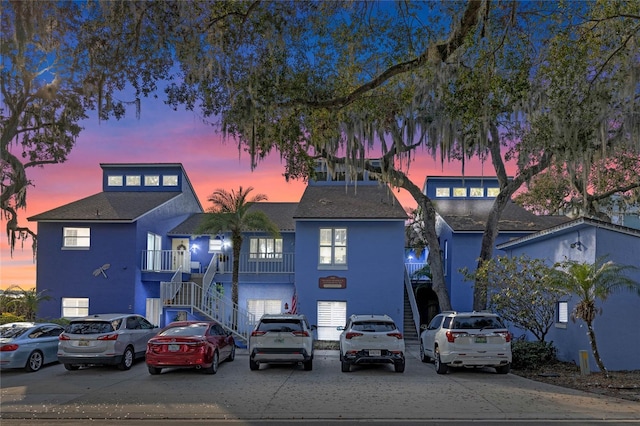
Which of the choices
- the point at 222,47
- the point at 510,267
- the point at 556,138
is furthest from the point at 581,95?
the point at 222,47

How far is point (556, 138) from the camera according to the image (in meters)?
14.5

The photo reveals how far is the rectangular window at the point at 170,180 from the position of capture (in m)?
34.8

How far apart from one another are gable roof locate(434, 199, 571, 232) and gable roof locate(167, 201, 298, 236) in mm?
8051

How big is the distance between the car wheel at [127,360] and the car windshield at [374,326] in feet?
20.8

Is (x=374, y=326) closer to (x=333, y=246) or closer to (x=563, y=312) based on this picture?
(x=563, y=312)

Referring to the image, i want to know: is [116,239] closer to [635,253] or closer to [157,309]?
[157,309]

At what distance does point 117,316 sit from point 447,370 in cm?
934

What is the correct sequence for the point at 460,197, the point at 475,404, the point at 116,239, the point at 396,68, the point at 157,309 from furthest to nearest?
the point at 460,197 → the point at 157,309 → the point at 116,239 → the point at 396,68 → the point at 475,404

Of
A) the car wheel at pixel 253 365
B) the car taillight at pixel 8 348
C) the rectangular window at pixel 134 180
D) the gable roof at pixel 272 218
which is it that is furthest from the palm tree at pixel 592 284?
the rectangular window at pixel 134 180

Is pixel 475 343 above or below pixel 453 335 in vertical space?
below

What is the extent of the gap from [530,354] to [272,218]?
17947 mm

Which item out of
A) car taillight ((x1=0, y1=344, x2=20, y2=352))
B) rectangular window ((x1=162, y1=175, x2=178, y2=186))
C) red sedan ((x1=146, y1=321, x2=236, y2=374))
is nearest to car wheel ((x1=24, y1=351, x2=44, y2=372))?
car taillight ((x1=0, y1=344, x2=20, y2=352))

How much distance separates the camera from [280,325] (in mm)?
16469

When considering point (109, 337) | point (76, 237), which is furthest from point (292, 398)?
point (76, 237)
